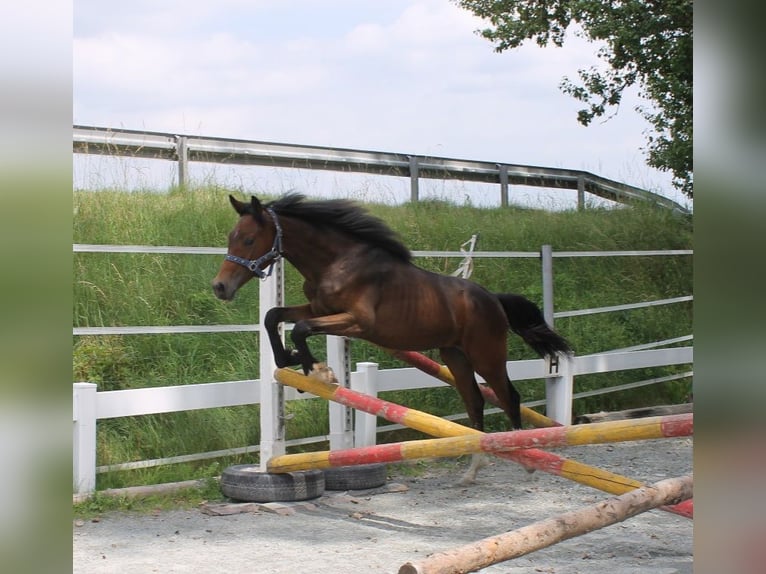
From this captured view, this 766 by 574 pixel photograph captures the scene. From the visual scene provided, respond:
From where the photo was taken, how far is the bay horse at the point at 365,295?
423cm

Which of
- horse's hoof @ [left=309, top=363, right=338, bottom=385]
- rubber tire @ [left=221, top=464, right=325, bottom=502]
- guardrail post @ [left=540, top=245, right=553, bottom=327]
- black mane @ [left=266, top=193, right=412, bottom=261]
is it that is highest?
black mane @ [left=266, top=193, right=412, bottom=261]

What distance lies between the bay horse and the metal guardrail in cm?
382

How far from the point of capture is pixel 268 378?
477 cm

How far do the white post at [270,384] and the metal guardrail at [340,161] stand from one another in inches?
138

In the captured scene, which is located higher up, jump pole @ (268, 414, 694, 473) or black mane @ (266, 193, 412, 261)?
black mane @ (266, 193, 412, 261)

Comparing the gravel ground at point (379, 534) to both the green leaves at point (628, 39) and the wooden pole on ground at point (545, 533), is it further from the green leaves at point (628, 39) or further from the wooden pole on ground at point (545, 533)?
the green leaves at point (628, 39)

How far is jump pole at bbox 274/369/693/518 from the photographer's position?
3.19m

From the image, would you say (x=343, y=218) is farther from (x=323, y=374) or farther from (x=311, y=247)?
(x=323, y=374)

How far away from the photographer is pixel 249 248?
4.18 metres

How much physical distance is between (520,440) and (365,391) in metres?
2.48

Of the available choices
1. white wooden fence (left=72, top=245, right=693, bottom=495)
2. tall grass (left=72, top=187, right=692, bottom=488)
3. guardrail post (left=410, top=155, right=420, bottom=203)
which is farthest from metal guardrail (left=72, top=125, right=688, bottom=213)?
white wooden fence (left=72, top=245, right=693, bottom=495)

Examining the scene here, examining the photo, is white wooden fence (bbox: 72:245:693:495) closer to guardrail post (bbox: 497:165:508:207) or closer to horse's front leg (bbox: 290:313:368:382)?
horse's front leg (bbox: 290:313:368:382)
